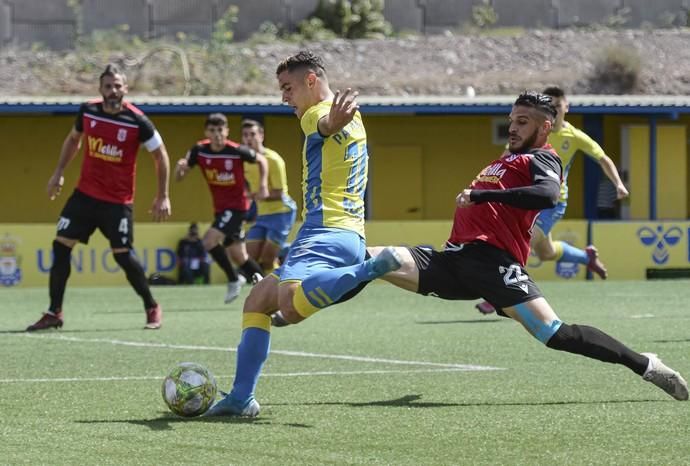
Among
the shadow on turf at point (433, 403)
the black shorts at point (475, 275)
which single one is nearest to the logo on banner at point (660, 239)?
the shadow on turf at point (433, 403)

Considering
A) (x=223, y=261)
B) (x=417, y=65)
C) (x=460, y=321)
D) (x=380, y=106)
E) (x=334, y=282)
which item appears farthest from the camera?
(x=417, y=65)

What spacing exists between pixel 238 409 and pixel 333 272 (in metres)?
0.93

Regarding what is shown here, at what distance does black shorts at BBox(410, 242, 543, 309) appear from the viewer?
7.72 m

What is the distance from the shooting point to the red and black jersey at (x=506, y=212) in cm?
778

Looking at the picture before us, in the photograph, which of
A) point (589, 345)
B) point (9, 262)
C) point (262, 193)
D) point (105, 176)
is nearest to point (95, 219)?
point (105, 176)

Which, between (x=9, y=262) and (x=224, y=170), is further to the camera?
(x=9, y=262)

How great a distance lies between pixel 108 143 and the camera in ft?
41.5

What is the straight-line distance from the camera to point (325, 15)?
145ft

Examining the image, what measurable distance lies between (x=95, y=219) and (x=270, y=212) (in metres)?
5.81

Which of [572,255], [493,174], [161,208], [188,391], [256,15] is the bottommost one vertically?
[188,391]

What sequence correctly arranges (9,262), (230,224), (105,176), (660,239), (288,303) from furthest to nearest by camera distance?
1. (660,239)
2. (9,262)
3. (230,224)
4. (105,176)
5. (288,303)

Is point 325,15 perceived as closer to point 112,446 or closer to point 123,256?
point 123,256

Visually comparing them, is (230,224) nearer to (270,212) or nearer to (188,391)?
(270,212)

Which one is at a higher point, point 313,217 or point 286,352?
point 313,217
